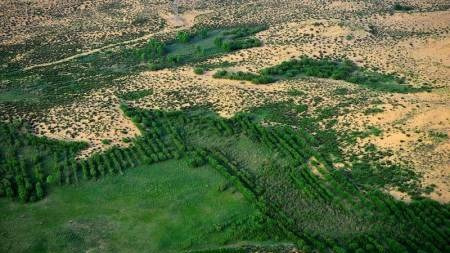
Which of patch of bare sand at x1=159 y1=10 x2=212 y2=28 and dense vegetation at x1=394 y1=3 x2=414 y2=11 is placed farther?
dense vegetation at x1=394 y1=3 x2=414 y2=11

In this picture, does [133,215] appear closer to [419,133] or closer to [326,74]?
[419,133]

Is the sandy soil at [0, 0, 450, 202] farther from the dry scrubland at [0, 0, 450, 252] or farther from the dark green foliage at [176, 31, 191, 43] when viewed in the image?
the dark green foliage at [176, 31, 191, 43]

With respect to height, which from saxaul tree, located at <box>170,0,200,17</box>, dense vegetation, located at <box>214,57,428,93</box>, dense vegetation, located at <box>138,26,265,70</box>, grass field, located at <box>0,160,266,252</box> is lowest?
grass field, located at <box>0,160,266,252</box>

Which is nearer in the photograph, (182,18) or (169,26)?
(169,26)

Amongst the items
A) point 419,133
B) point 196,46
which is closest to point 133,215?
point 419,133

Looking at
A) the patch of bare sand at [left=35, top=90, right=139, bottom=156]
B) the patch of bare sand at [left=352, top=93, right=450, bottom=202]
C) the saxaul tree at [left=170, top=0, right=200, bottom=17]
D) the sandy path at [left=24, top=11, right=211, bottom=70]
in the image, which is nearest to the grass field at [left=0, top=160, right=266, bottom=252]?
the patch of bare sand at [left=35, top=90, right=139, bottom=156]

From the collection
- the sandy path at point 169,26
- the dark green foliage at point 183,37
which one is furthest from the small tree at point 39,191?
the dark green foliage at point 183,37
